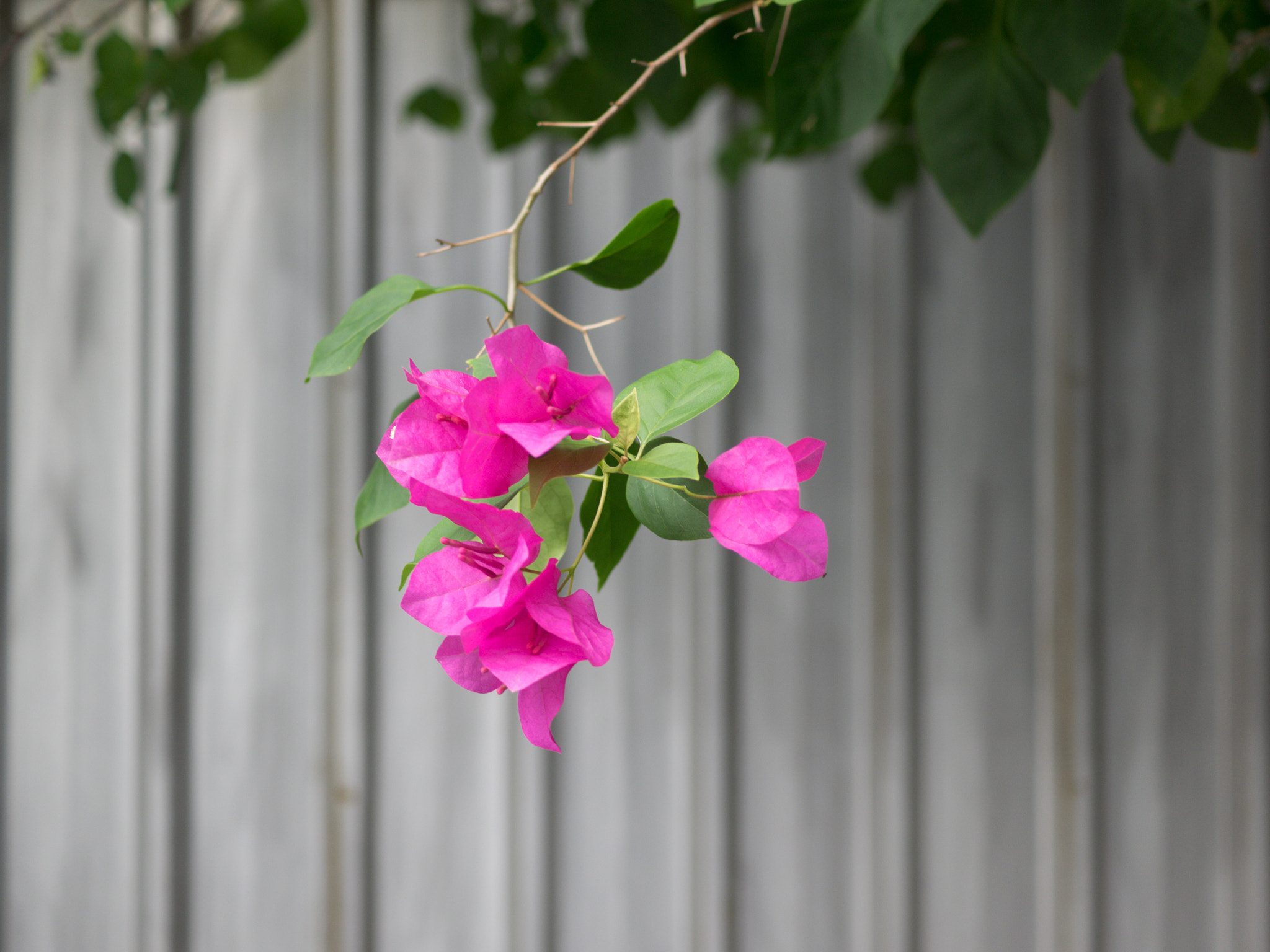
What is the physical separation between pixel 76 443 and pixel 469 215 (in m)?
0.53

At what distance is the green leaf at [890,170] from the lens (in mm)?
696

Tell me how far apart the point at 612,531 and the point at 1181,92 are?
371 millimetres

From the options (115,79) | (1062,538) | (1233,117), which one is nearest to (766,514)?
(1233,117)

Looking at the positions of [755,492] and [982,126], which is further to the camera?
[982,126]

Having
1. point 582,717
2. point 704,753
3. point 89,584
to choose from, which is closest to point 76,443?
point 89,584

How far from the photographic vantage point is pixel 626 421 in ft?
0.75

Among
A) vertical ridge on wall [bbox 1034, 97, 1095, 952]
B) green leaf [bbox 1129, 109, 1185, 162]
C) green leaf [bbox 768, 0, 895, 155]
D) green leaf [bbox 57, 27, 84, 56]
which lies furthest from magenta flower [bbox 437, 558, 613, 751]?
vertical ridge on wall [bbox 1034, 97, 1095, 952]

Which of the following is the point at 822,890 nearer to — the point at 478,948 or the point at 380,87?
the point at 478,948

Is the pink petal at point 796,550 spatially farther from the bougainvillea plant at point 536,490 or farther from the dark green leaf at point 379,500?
the dark green leaf at point 379,500

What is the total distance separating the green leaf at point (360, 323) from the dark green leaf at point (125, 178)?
1.24 ft

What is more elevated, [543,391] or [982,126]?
[982,126]

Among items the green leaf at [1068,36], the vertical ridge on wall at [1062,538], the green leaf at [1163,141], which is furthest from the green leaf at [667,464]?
the vertical ridge on wall at [1062,538]

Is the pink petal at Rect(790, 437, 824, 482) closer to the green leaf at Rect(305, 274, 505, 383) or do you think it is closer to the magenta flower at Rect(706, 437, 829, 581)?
the magenta flower at Rect(706, 437, 829, 581)

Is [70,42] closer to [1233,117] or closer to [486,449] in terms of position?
[486,449]
